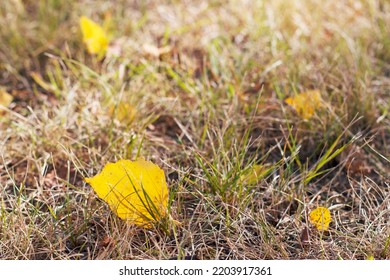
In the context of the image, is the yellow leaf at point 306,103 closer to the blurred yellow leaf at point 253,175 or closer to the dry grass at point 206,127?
the dry grass at point 206,127

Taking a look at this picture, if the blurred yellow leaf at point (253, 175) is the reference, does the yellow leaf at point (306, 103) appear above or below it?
above

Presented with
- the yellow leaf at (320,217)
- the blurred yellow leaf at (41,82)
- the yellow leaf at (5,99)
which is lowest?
the blurred yellow leaf at (41,82)

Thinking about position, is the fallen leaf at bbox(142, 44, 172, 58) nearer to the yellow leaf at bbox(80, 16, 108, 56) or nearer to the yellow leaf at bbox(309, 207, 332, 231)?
the yellow leaf at bbox(80, 16, 108, 56)

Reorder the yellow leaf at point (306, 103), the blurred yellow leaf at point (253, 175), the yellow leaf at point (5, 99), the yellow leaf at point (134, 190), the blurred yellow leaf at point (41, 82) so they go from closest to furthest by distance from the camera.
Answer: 1. the yellow leaf at point (134, 190)
2. the blurred yellow leaf at point (253, 175)
3. the yellow leaf at point (306, 103)
4. the yellow leaf at point (5, 99)
5. the blurred yellow leaf at point (41, 82)

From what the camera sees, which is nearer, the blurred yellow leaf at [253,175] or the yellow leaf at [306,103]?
the blurred yellow leaf at [253,175]

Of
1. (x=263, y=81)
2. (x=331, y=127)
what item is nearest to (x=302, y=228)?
(x=331, y=127)

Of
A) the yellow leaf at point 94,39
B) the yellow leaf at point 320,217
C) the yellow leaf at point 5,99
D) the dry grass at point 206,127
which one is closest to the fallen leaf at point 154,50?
the dry grass at point 206,127

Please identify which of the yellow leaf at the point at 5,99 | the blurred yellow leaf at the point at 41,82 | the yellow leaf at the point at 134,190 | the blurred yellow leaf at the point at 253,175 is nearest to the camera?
the yellow leaf at the point at 134,190

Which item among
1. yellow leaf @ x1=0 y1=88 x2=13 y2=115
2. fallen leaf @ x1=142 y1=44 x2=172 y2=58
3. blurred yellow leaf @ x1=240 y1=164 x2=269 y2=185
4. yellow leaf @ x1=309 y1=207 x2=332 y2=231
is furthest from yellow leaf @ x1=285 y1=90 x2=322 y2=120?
yellow leaf @ x1=0 y1=88 x2=13 y2=115
